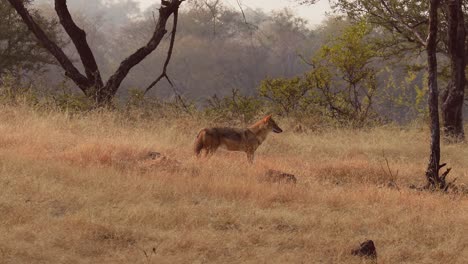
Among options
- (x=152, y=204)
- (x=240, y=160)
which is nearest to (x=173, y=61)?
(x=240, y=160)

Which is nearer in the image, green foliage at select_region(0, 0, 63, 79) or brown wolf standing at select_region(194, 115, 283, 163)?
brown wolf standing at select_region(194, 115, 283, 163)

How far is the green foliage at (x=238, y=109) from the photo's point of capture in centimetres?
1448

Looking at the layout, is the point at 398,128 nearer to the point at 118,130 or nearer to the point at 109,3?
the point at 118,130

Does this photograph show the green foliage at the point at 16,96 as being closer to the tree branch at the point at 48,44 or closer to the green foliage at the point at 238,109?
the tree branch at the point at 48,44

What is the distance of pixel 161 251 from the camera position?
195 inches

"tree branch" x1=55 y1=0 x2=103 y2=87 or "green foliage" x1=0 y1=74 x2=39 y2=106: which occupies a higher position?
"tree branch" x1=55 y1=0 x2=103 y2=87

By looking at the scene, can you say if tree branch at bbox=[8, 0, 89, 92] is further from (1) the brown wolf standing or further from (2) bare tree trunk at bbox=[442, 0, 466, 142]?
(2) bare tree trunk at bbox=[442, 0, 466, 142]

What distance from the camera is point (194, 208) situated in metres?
6.10

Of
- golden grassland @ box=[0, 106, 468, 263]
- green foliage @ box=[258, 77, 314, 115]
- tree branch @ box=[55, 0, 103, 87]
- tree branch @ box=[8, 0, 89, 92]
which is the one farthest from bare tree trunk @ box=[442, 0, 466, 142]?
tree branch @ box=[8, 0, 89, 92]

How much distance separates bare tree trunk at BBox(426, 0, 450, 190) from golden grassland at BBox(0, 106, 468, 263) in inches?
16.6

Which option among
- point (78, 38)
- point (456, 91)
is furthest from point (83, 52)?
point (456, 91)

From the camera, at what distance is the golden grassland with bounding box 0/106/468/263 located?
5074 mm

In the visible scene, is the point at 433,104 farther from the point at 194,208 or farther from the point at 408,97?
the point at 408,97

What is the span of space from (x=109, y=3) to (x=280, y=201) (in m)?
76.2
